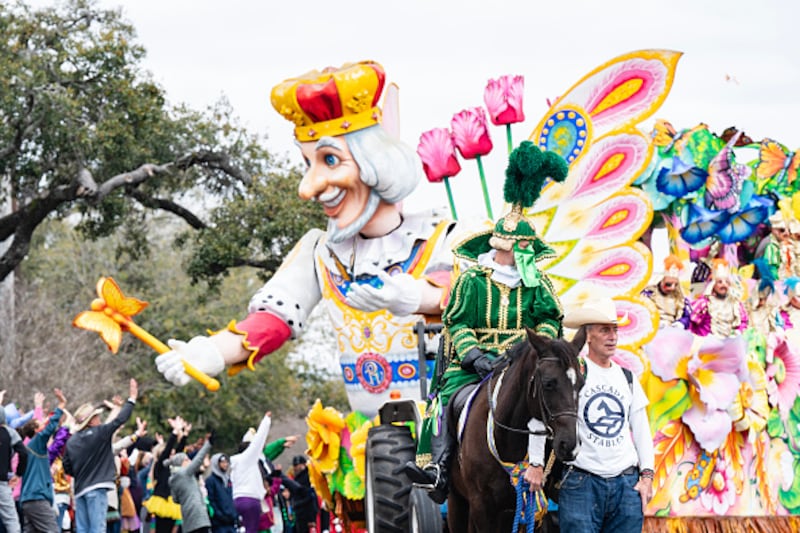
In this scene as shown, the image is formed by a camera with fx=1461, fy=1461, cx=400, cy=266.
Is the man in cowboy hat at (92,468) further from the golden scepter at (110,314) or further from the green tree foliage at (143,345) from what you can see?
the green tree foliage at (143,345)

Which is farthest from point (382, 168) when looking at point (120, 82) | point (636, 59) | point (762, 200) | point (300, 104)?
point (120, 82)

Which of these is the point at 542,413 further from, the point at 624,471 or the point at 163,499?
the point at 163,499

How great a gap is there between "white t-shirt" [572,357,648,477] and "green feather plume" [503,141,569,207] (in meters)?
1.22

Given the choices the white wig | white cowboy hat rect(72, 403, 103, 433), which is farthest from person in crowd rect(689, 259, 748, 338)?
white cowboy hat rect(72, 403, 103, 433)

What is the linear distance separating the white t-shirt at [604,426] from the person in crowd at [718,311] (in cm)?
464

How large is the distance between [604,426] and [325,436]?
10.2 feet

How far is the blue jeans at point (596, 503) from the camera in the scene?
6.64 metres

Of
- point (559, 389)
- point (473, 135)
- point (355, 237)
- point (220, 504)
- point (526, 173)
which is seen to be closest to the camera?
point (559, 389)

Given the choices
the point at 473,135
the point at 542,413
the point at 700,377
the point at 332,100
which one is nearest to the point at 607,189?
the point at 473,135

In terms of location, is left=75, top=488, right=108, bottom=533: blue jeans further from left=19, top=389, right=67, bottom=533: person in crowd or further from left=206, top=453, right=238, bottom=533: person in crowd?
left=206, top=453, right=238, bottom=533: person in crowd

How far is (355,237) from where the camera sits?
9.56 meters

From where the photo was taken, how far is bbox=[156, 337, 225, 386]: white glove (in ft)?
27.3

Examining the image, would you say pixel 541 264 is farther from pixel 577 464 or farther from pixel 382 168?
pixel 577 464

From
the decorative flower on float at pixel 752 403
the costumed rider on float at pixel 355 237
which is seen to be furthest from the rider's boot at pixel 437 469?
the decorative flower on float at pixel 752 403
